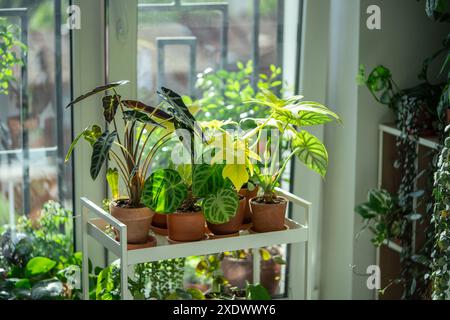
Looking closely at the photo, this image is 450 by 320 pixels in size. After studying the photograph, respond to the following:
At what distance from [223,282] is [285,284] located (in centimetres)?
46

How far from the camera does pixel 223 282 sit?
11.1ft

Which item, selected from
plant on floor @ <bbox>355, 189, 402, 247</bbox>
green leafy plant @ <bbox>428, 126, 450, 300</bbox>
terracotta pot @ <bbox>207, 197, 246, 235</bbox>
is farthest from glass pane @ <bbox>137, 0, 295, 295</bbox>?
green leafy plant @ <bbox>428, 126, 450, 300</bbox>

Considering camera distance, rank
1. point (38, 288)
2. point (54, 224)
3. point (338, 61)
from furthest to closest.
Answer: point (338, 61) → point (54, 224) → point (38, 288)

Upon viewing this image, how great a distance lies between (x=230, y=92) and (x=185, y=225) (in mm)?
910

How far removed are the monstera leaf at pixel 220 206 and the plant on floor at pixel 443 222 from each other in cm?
69

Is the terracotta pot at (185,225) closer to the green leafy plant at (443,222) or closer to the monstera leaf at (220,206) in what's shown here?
the monstera leaf at (220,206)

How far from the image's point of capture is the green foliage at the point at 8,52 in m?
3.09

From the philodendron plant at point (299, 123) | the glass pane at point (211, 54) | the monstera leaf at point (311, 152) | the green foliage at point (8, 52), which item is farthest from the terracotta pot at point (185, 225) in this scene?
the green foliage at point (8, 52)

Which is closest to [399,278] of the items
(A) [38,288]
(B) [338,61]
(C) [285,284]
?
(C) [285,284]

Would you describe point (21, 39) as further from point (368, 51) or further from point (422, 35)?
point (422, 35)

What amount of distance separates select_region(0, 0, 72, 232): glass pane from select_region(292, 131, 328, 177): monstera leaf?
946 millimetres

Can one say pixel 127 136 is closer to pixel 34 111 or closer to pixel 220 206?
pixel 220 206

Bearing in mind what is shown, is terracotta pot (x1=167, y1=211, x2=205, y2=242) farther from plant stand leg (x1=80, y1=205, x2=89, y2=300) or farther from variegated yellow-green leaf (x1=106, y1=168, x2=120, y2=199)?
plant stand leg (x1=80, y1=205, x2=89, y2=300)

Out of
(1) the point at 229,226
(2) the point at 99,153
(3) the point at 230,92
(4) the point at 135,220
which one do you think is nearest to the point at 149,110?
(2) the point at 99,153
